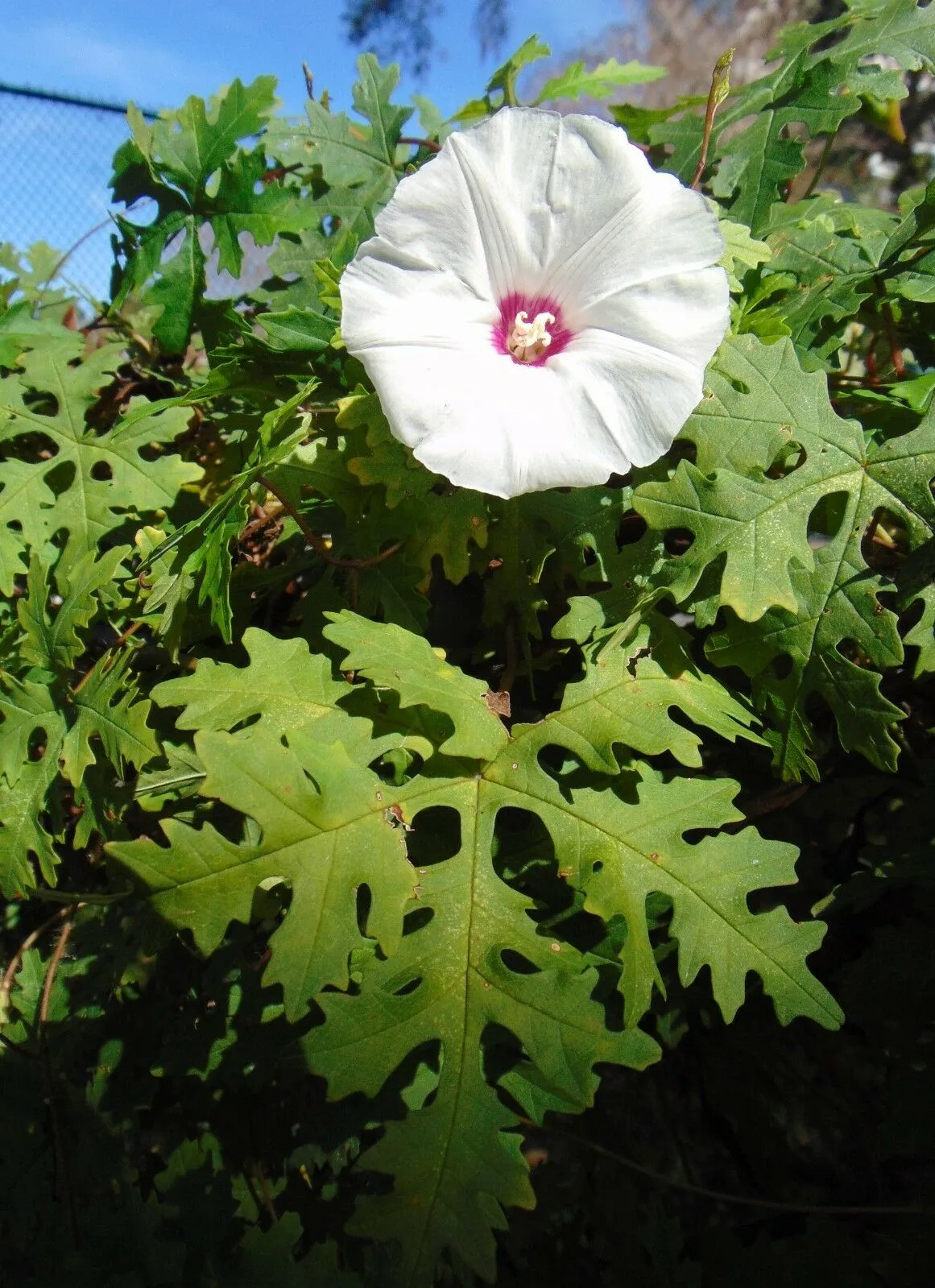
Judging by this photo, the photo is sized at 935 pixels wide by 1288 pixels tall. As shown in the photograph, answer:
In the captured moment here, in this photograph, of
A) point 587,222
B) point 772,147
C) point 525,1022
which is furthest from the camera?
point 772,147

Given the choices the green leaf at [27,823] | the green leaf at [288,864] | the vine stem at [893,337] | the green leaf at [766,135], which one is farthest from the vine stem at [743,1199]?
the green leaf at [766,135]

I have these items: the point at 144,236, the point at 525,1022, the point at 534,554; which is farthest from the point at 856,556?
the point at 144,236

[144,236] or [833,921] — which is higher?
[144,236]

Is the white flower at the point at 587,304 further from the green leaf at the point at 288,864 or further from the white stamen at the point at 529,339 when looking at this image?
the green leaf at the point at 288,864

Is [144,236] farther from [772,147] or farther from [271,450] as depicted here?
[772,147]

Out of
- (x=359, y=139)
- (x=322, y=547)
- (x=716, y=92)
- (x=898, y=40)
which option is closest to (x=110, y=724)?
(x=322, y=547)

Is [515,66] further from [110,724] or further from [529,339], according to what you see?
[110,724]

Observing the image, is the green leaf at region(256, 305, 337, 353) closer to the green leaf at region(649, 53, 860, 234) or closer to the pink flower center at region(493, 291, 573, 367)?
the pink flower center at region(493, 291, 573, 367)
